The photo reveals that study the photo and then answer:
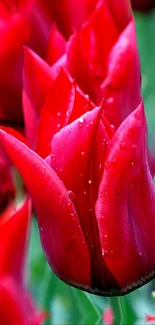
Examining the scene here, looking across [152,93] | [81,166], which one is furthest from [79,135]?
[152,93]

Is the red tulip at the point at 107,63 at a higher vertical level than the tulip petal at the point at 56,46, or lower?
lower

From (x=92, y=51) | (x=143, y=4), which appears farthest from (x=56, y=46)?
(x=143, y=4)

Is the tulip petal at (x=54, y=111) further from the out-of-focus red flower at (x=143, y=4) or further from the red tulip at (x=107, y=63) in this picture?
the out-of-focus red flower at (x=143, y=4)

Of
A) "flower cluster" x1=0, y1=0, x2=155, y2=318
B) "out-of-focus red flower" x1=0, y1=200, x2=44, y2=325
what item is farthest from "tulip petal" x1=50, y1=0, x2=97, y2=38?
"out-of-focus red flower" x1=0, y1=200, x2=44, y2=325

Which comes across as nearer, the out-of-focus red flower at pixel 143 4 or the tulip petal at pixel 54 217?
the tulip petal at pixel 54 217

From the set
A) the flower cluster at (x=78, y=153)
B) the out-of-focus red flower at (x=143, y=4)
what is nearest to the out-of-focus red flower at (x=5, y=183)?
the flower cluster at (x=78, y=153)

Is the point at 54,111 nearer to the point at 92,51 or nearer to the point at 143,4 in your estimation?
the point at 92,51

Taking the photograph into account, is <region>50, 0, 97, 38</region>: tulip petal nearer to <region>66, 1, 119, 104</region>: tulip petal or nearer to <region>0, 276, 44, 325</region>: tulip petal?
<region>66, 1, 119, 104</region>: tulip petal

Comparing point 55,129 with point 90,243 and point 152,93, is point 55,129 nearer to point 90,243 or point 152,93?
point 90,243
